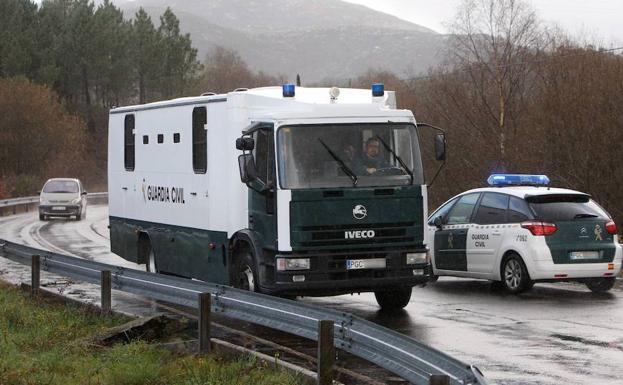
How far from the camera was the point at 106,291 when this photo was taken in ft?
44.5

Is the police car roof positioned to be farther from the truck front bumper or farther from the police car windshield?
the truck front bumper

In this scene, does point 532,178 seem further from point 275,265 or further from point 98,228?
point 98,228

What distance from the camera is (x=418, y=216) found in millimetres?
13477

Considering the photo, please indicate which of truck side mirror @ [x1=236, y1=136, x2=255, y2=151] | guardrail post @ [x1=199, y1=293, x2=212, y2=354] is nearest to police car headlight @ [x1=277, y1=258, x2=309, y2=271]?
truck side mirror @ [x1=236, y1=136, x2=255, y2=151]

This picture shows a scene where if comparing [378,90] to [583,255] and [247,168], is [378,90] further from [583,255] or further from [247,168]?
[583,255]

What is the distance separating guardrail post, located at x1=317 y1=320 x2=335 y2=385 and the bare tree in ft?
106

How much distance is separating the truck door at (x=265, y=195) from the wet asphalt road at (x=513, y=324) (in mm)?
1758

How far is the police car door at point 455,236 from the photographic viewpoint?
17.3 m

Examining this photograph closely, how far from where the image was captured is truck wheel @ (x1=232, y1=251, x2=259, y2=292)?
543 inches

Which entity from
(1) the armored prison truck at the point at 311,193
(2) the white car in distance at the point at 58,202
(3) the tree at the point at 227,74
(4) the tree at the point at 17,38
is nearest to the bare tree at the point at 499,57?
(2) the white car in distance at the point at 58,202

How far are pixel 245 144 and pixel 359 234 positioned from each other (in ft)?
5.58

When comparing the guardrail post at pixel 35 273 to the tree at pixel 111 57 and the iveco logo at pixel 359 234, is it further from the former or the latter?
the tree at pixel 111 57

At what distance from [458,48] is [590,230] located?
115ft

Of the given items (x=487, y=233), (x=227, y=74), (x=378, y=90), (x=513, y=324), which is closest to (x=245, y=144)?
(x=378, y=90)
